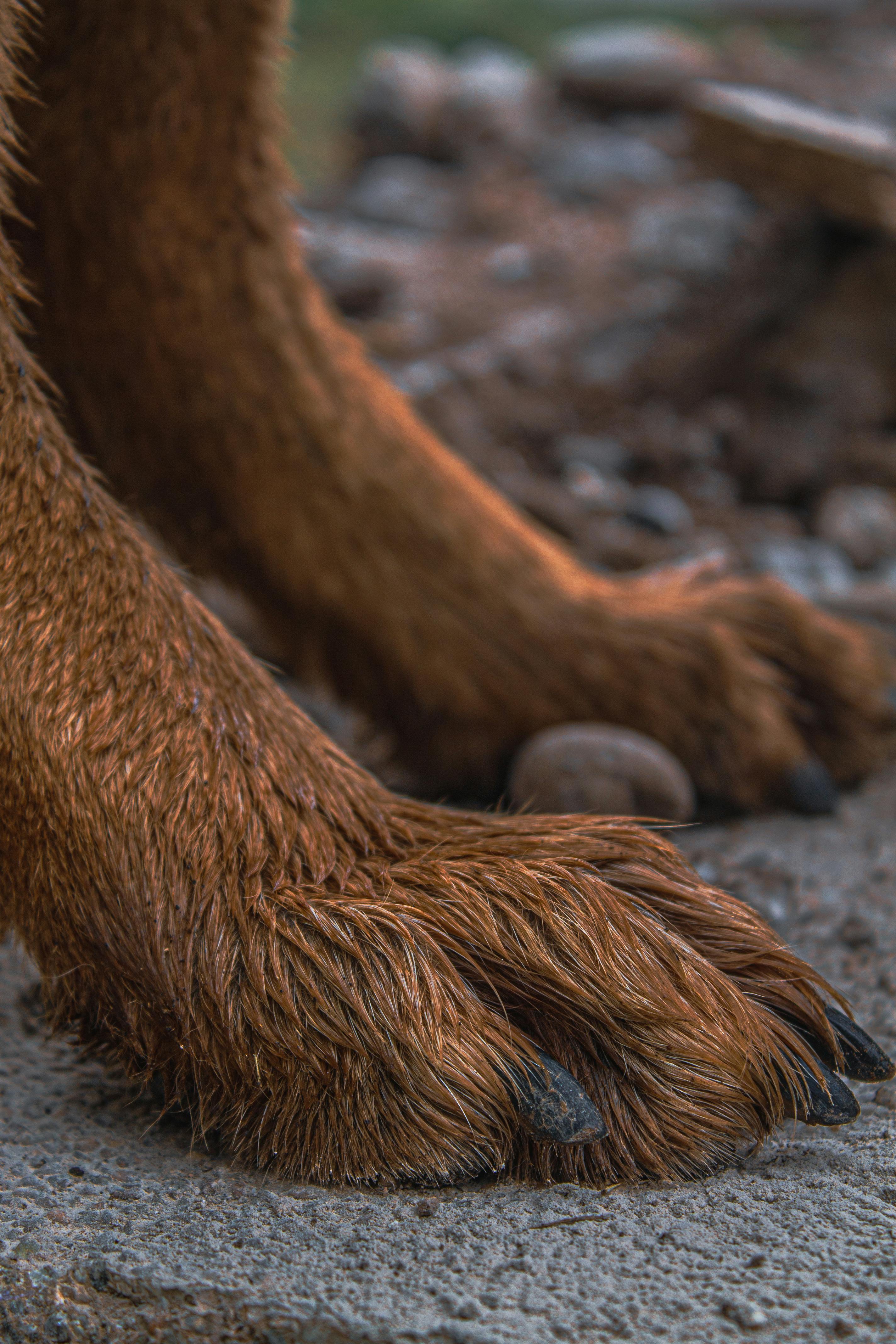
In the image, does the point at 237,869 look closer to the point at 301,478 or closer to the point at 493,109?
the point at 301,478

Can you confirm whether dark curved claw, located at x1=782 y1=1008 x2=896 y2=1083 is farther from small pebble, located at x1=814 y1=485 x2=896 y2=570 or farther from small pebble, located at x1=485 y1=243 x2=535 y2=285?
small pebble, located at x1=485 y1=243 x2=535 y2=285

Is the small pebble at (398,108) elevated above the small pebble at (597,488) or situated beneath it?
elevated above

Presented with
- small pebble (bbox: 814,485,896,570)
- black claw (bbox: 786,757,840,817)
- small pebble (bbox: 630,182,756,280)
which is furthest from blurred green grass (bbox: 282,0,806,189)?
black claw (bbox: 786,757,840,817)

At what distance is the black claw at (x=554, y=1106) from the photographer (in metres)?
1.01

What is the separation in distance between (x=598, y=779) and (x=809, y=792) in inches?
15.2

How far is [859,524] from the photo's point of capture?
325 cm

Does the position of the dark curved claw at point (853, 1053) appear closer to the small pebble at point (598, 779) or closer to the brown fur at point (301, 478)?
the small pebble at point (598, 779)

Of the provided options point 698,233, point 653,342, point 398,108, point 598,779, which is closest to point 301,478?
point 598,779

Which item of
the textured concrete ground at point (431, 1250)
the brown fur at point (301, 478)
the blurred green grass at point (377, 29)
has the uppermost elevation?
the blurred green grass at point (377, 29)

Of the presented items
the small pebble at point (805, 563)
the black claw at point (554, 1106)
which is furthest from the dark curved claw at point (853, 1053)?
the small pebble at point (805, 563)

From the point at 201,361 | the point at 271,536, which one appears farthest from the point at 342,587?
the point at 201,361

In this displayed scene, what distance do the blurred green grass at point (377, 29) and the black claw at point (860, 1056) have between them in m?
6.08

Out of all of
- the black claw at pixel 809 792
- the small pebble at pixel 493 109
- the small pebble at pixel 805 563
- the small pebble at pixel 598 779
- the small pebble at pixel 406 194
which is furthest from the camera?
the small pebble at pixel 493 109

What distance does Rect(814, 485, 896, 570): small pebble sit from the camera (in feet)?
10.4
